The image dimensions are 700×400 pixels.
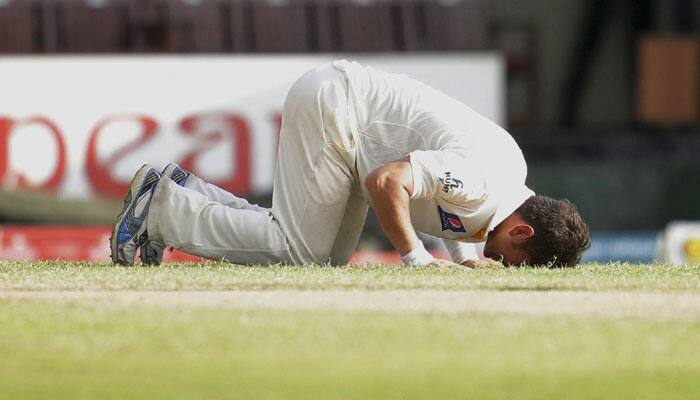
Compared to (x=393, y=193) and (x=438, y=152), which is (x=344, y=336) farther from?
(x=438, y=152)

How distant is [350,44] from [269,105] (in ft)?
3.07

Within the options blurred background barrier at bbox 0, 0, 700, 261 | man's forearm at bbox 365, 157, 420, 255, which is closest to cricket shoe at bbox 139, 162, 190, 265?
man's forearm at bbox 365, 157, 420, 255

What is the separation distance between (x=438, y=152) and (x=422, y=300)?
887mm

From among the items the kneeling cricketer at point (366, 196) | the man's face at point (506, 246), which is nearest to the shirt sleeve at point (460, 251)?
the kneeling cricketer at point (366, 196)

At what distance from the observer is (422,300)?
438cm

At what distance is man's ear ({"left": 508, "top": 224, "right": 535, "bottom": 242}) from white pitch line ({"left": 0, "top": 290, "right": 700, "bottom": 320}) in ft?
2.26

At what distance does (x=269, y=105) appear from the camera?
13.5 metres

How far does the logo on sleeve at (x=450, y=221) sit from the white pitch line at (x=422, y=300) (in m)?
0.65

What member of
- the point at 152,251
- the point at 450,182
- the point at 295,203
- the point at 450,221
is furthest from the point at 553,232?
the point at 152,251

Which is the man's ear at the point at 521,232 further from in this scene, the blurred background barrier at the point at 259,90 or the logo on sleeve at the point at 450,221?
the blurred background barrier at the point at 259,90

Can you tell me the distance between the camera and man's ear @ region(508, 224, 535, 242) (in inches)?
211

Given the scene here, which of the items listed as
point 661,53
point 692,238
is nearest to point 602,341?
point 692,238

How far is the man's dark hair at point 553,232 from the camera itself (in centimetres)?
535

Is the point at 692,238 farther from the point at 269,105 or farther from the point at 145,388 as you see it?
the point at 145,388
